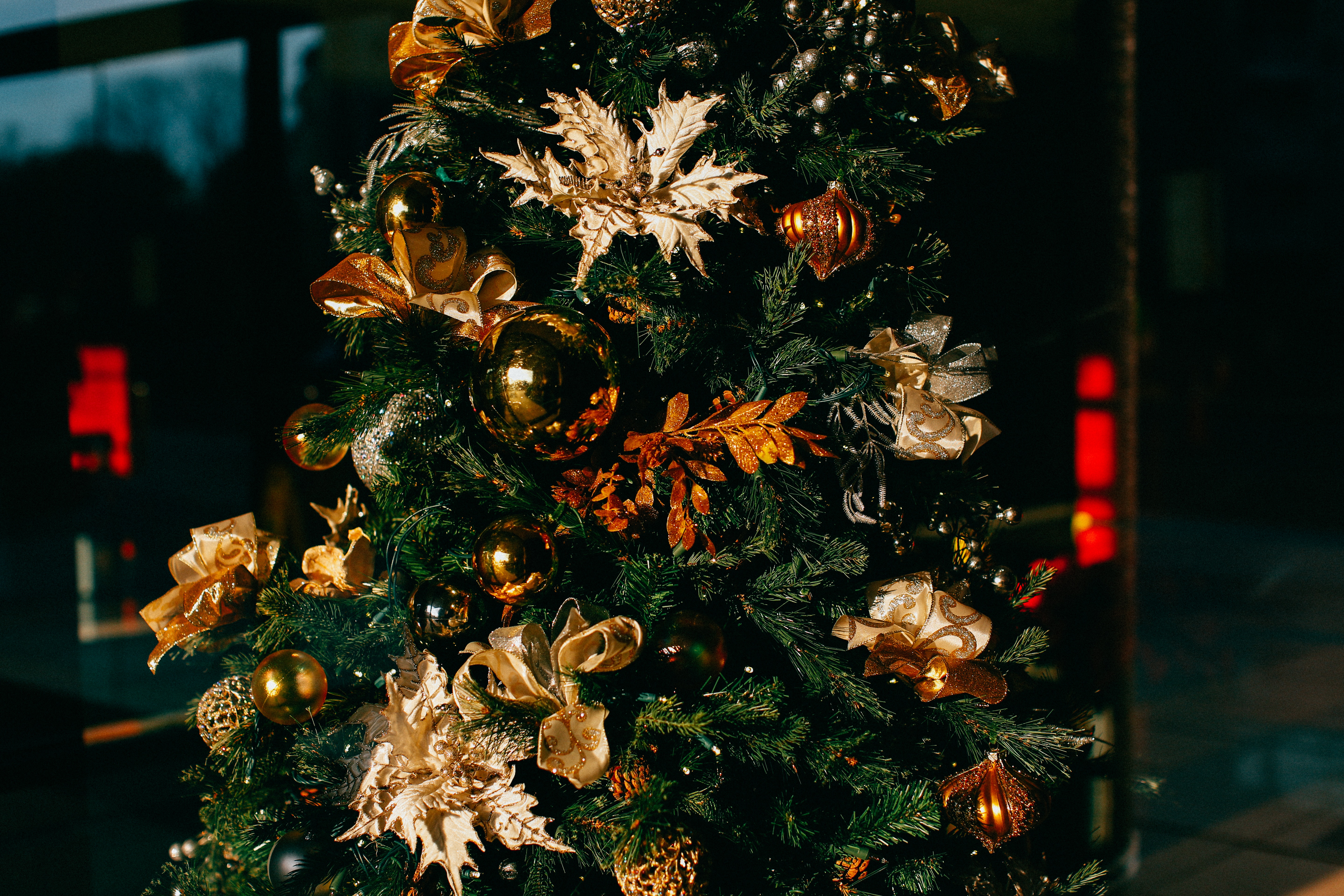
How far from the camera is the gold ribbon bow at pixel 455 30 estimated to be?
1452 mm

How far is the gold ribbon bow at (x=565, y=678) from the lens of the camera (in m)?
1.30

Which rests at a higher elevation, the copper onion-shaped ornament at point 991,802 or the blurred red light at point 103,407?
the copper onion-shaped ornament at point 991,802

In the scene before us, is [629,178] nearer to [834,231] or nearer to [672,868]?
[834,231]

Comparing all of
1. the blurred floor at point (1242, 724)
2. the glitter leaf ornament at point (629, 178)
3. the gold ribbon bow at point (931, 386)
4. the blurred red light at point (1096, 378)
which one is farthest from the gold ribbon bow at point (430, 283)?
the blurred floor at point (1242, 724)

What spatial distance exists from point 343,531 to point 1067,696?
1337 mm

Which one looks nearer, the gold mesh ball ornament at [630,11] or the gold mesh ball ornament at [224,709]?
the gold mesh ball ornament at [630,11]

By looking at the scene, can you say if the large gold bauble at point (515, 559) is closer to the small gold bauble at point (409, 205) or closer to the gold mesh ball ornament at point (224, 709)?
the small gold bauble at point (409, 205)

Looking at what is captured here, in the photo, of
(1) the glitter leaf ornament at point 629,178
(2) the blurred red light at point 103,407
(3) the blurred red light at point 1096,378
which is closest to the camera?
(1) the glitter leaf ornament at point 629,178

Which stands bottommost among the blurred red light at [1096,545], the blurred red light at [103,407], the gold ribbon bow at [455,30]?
the blurred red light at [103,407]

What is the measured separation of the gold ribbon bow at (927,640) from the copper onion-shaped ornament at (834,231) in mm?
475

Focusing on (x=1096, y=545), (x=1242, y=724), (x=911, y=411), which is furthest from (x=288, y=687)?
(x=1242, y=724)

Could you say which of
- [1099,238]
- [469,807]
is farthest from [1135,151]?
[469,807]

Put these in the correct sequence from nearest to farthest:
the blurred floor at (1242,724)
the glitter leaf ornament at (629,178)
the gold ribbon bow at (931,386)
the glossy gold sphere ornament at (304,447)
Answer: the glitter leaf ornament at (629,178)
the gold ribbon bow at (931,386)
the glossy gold sphere ornament at (304,447)
the blurred floor at (1242,724)

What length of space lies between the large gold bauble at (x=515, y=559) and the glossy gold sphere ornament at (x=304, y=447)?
0.39 meters
